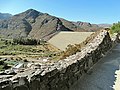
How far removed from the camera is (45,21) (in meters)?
182

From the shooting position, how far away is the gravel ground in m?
8.32

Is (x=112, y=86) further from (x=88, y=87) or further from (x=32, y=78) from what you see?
(x=32, y=78)

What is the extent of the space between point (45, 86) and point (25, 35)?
176 m

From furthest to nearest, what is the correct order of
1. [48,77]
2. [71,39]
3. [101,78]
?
[71,39] → [101,78] → [48,77]

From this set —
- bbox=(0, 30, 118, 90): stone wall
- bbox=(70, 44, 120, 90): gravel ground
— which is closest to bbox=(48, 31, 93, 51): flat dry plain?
bbox=(70, 44, 120, 90): gravel ground

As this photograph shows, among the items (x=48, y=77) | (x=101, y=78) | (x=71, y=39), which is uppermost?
(x=48, y=77)

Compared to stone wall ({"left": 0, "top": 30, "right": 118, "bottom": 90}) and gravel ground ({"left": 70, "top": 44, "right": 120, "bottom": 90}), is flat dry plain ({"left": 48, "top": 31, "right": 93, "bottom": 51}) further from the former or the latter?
stone wall ({"left": 0, "top": 30, "right": 118, "bottom": 90})

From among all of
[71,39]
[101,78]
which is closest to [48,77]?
[101,78]

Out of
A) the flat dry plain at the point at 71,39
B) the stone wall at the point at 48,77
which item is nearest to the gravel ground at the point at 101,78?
the stone wall at the point at 48,77

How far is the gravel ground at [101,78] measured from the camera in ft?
27.3

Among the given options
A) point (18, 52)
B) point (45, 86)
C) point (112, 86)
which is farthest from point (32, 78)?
point (18, 52)

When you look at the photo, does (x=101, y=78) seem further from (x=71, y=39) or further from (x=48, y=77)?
(x=71, y=39)

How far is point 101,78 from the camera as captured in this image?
941cm

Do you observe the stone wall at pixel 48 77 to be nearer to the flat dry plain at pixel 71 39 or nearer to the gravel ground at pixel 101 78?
the gravel ground at pixel 101 78
